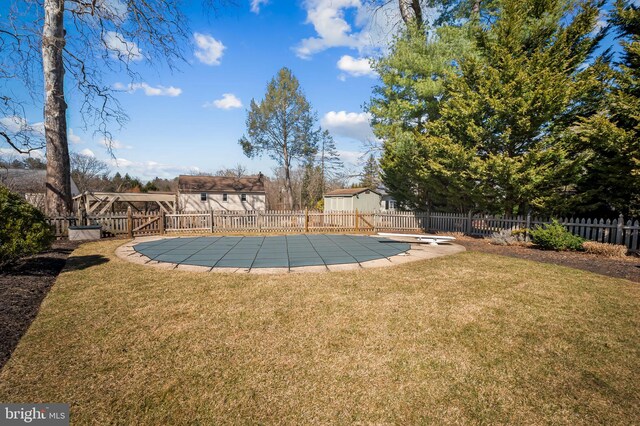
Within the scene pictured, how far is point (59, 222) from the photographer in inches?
458

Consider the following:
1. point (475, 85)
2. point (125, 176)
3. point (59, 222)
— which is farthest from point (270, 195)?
point (475, 85)

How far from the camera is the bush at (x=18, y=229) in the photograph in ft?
18.8

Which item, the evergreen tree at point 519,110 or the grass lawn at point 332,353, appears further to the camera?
the evergreen tree at point 519,110

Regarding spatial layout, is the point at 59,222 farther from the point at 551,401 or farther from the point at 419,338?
the point at 551,401

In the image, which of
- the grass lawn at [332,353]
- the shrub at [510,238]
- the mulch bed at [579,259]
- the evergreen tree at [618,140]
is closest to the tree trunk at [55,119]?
the grass lawn at [332,353]

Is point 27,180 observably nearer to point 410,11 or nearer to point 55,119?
point 55,119

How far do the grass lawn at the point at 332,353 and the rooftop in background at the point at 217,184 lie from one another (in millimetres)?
26118

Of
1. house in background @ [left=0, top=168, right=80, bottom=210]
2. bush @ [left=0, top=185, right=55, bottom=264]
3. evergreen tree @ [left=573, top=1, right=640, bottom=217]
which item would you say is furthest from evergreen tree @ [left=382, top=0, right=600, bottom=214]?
house in background @ [left=0, top=168, right=80, bottom=210]

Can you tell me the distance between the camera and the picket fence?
1232 cm

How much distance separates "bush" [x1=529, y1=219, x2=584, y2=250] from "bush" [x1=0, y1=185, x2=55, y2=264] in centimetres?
1476

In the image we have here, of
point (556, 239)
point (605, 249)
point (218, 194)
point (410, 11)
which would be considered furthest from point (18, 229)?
point (218, 194)

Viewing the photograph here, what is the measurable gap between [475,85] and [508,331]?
1213 cm

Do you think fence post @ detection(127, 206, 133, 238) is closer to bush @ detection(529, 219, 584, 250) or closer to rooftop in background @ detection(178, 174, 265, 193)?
bush @ detection(529, 219, 584, 250)

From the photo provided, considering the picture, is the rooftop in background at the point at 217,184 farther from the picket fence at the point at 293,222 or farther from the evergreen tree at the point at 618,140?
the evergreen tree at the point at 618,140
